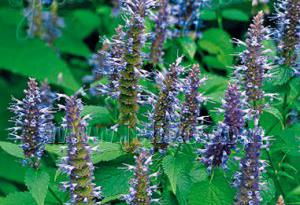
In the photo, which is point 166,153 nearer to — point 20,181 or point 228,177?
point 228,177

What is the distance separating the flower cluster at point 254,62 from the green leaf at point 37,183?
1.19 meters

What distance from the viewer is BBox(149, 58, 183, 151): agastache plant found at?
371 cm

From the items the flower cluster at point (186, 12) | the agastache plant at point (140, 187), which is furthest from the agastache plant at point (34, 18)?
the agastache plant at point (140, 187)

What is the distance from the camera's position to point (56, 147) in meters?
4.19

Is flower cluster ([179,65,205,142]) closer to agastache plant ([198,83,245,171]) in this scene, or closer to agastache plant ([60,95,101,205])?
agastache plant ([198,83,245,171])

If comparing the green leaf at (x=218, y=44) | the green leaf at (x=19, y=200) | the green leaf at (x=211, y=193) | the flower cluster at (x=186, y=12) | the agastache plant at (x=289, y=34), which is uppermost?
the flower cluster at (x=186, y=12)

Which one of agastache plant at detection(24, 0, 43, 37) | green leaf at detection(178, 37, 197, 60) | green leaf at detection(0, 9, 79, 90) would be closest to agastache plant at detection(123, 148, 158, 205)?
green leaf at detection(178, 37, 197, 60)

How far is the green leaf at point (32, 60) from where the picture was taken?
24.4 ft

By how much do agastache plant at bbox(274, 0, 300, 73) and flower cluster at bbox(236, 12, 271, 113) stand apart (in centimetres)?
38

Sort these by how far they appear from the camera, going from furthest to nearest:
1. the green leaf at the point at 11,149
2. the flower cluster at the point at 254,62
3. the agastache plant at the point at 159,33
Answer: the agastache plant at the point at 159,33, the green leaf at the point at 11,149, the flower cluster at the point at 254,62

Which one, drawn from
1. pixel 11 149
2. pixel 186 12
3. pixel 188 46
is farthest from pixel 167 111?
pixel 186 12

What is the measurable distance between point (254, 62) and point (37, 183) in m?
1.34

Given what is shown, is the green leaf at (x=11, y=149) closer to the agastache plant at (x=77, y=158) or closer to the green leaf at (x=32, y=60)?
the agastache plant at (x=77, y=158)

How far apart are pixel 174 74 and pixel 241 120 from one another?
0.41 metres
